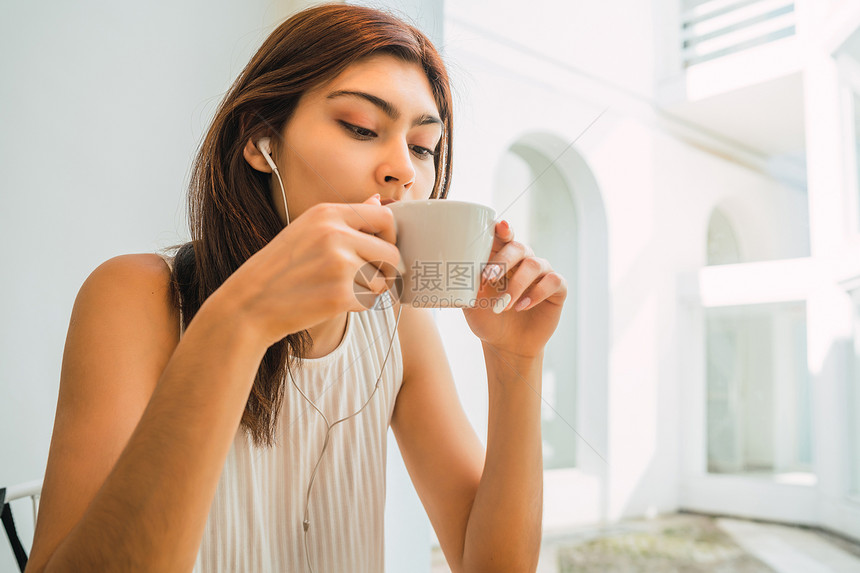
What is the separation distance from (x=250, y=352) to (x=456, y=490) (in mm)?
481

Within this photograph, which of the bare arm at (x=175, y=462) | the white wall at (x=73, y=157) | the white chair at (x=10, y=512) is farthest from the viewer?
the white wall at (x=73, y=157)

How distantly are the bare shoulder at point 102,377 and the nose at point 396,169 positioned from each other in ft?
1.03

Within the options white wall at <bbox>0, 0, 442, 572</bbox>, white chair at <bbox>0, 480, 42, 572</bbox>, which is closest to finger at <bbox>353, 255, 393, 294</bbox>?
white chair at <bbox>0, 480, 42, 572</bbox>

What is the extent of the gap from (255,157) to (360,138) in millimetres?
183

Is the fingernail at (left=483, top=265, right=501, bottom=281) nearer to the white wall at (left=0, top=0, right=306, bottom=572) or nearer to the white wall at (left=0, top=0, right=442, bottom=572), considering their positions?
the white wall at (left=0, top=0, right=442, bottom=572)

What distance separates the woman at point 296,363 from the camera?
419mm

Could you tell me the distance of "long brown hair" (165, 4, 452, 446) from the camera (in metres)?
0.71

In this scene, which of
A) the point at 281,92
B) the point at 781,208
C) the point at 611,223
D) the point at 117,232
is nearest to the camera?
the point at 281,92

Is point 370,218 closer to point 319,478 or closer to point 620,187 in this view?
point 319,478

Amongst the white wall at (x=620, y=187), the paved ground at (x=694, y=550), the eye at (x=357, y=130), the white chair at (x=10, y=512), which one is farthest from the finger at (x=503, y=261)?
the paved ground at (x=694, y=550)

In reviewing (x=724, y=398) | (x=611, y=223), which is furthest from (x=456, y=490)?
(x=724, y=398)

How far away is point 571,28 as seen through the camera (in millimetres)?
3059

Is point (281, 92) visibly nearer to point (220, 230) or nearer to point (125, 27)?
point (220, 230)

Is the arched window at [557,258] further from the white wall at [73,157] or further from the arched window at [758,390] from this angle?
the white wall at [73,157]
